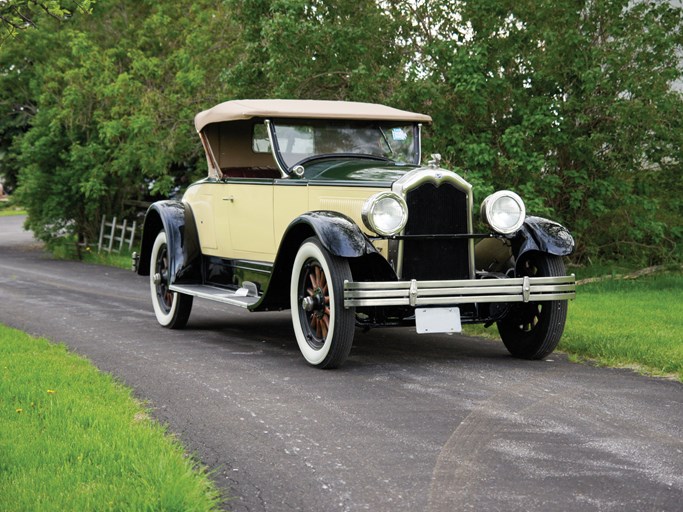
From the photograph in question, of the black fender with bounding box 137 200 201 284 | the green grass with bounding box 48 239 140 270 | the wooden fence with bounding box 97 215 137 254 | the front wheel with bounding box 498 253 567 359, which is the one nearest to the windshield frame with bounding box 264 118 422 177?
the black fender with bounding box 137 200 201 284

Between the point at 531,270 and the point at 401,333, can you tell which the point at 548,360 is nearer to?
the point at 531,270

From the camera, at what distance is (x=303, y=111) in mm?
8945

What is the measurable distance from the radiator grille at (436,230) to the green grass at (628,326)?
132 centimetres

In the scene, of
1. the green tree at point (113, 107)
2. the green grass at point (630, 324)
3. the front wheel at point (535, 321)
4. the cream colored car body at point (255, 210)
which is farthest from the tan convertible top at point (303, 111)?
the green tree at point (113, 107)

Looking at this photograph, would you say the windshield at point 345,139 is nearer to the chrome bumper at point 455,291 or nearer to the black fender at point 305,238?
the black fender at point 305,238

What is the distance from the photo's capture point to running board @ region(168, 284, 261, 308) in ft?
28.0

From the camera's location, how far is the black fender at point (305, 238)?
7168 millimetres

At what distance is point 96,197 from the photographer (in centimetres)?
2200

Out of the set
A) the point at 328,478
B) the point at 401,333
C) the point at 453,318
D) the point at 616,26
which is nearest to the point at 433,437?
the point at 328,478

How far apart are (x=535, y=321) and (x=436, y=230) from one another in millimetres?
1291

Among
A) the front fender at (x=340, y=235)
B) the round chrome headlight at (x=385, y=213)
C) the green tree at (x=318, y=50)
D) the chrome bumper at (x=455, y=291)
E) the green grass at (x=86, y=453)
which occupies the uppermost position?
the green tree at (x=318, y=50)

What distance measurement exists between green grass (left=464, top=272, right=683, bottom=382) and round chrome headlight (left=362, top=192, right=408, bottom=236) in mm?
1949

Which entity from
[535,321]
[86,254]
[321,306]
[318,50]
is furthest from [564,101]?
[86,254]

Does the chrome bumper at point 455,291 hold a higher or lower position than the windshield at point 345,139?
lower
